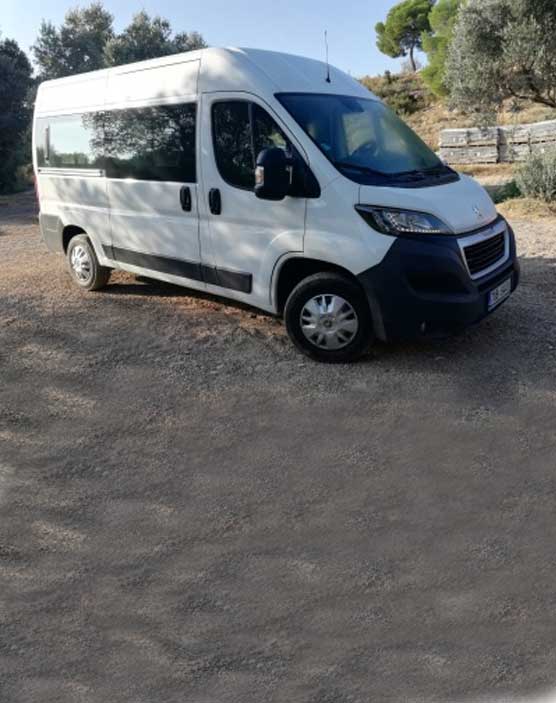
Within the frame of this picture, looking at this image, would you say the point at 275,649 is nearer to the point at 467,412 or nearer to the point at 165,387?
the point at 467,412

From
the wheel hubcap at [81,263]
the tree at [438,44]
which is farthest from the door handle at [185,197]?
the tree at [438,44]

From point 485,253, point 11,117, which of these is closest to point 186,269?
point 485,253

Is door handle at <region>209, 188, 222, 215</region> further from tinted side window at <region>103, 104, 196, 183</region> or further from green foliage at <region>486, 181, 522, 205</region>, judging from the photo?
green foliage at <region>486, 181, 522, 205</region>

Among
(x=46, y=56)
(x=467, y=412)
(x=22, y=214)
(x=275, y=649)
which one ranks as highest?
(x=46, y=56)

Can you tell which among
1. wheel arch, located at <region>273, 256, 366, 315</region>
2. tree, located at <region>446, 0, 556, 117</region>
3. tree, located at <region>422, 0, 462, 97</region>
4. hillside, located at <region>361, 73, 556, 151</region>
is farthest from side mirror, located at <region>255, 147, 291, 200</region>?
tree, located at <region>422, 0, 462, 97</region>

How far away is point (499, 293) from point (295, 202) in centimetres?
180

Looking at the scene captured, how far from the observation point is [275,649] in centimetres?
Answer: 248

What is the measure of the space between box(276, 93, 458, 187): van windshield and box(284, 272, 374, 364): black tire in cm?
81

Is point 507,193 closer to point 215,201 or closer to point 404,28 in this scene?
point 215,201

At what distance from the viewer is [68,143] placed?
7051 mm

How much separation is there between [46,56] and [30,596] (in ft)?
176

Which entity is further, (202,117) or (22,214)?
(22,214)

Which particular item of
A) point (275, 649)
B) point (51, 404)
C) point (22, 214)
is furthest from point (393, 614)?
point (22, 214)

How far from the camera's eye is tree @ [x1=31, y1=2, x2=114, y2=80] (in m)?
46.9
